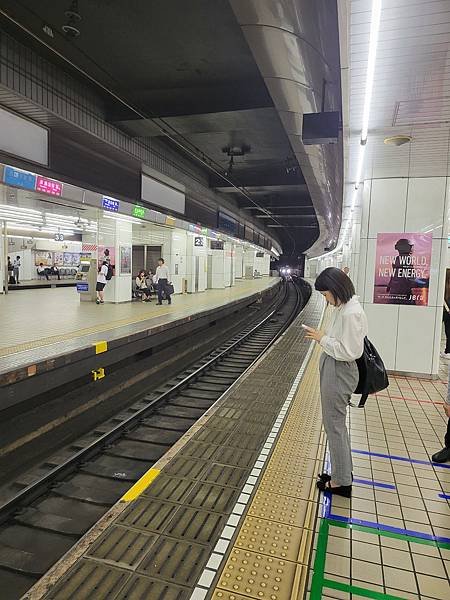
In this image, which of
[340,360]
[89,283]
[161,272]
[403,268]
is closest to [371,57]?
[340,360]

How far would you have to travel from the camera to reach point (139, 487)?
10.3 ft

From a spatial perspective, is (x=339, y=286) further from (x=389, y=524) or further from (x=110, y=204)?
(x=110, y=204)

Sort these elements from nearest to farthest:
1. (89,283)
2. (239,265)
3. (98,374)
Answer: (98,374), (89,283), (239,265)

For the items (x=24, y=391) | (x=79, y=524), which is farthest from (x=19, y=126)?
(x=79, y=524)

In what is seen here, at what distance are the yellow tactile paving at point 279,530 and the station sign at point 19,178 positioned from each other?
4856 mm

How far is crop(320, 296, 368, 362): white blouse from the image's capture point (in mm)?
2732

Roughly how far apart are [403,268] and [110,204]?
18.2ft

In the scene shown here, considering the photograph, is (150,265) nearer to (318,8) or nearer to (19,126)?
(19,126)

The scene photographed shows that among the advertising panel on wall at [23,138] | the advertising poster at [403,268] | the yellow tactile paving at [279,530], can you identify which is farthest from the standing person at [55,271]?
the yellow tactile paving at [279,530]

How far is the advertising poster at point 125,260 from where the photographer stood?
13.2 m

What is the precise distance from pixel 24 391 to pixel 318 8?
5.04 metres

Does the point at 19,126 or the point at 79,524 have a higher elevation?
the point at 19,126

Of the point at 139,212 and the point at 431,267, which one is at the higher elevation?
the point at 139,212

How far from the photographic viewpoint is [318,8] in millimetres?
3291
